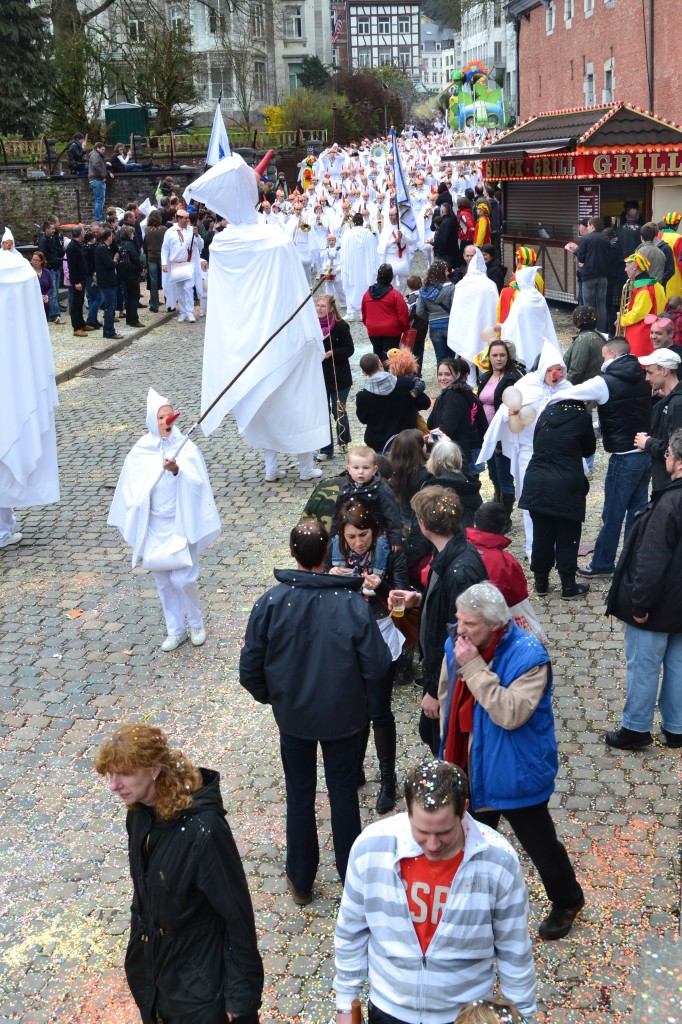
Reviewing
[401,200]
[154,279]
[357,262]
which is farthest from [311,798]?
[154,279]

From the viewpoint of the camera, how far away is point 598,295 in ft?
49.5

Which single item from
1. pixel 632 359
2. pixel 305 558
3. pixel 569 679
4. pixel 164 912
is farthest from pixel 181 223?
pixel 164 912

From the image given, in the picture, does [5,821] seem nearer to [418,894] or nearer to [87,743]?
[87,743]

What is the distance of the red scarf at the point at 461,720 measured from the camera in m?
3.90

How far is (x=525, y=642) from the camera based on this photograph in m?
3.86

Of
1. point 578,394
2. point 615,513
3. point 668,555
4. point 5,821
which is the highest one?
point 578,394

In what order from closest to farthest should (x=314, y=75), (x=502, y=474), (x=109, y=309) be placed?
1. (x=502, y=474)
2. (x=109, y=309)
3. (x=314, y=75)

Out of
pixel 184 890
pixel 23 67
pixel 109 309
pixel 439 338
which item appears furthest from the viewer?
pixel 23 67

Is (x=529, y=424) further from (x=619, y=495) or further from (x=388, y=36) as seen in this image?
(x=388, y=36)

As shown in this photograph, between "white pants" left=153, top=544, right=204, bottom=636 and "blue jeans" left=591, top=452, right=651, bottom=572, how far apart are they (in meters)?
2.84

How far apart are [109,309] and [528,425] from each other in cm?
1193

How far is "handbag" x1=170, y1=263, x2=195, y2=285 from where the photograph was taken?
19683 mm

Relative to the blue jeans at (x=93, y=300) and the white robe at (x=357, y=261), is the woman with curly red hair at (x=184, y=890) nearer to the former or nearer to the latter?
the white robe at (x=357, y=261)

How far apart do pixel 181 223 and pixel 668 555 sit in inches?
636
